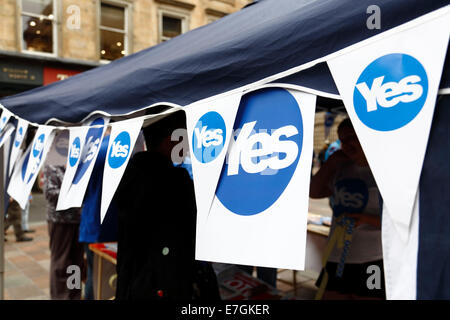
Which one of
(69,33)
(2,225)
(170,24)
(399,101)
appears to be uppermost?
(170,24)

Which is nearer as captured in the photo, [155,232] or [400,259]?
[400,259]

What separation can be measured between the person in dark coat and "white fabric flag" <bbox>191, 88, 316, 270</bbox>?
1.79 feet

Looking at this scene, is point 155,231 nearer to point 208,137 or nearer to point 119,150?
point 119,150

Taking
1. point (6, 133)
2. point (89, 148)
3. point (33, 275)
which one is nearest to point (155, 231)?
point (89, 148)

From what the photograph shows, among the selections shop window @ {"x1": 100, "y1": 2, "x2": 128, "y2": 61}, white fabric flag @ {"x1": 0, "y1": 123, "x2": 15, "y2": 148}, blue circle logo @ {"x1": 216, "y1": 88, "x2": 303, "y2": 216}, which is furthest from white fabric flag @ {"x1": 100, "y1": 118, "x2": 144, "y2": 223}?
shop window @ {"x1": 100, "y1": 2, "x2": 128, "y2": 61}

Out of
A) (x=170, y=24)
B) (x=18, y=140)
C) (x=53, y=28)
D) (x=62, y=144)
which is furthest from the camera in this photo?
(x=170, y=24)

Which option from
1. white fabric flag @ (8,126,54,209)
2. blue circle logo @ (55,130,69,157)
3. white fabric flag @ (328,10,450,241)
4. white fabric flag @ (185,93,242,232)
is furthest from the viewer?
blue circle logo @ (55,130,69,157)

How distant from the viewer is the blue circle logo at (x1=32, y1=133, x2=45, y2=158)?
7.68ft

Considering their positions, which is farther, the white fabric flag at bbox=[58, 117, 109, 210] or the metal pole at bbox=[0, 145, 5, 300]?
the metal pole at bbox=[0, 145, 5, 300]

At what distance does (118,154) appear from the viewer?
167cm

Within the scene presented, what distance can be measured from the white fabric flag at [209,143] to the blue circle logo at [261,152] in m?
0.04

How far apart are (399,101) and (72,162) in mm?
1876

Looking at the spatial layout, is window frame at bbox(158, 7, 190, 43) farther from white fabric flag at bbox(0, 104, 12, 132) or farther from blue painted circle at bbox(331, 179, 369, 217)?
blue painted circle at bbox(331, 179, 369, 217)
